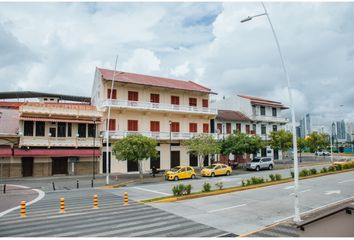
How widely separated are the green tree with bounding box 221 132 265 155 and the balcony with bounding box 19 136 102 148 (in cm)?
1775

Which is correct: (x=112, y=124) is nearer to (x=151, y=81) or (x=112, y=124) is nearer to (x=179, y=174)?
(x=151, y=81)

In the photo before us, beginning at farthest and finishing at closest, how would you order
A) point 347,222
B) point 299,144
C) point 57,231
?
1. point 299,144
2. point 57,231
3. point 347,222

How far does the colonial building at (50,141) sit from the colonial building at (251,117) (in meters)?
21.2

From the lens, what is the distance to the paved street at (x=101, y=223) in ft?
41.7

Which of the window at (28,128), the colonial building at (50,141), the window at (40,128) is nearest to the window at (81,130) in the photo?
the colonial building at (50,141)

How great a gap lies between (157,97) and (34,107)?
1640cm

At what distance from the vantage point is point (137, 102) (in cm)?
4175

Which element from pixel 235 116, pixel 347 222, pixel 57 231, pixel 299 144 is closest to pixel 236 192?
pixel 57 231

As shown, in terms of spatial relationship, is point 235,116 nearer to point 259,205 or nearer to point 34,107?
point 34,107

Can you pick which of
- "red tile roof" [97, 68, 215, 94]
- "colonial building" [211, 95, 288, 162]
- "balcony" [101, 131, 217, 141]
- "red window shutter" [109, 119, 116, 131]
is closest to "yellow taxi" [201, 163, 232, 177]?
"balcony" [101, 131, 217, 141]

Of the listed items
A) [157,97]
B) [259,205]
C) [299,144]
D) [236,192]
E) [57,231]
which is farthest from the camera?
[299,144]

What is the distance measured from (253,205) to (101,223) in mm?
9019

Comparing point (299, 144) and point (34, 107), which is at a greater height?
point (34, 107)

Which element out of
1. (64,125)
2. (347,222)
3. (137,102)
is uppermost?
(137,102)
